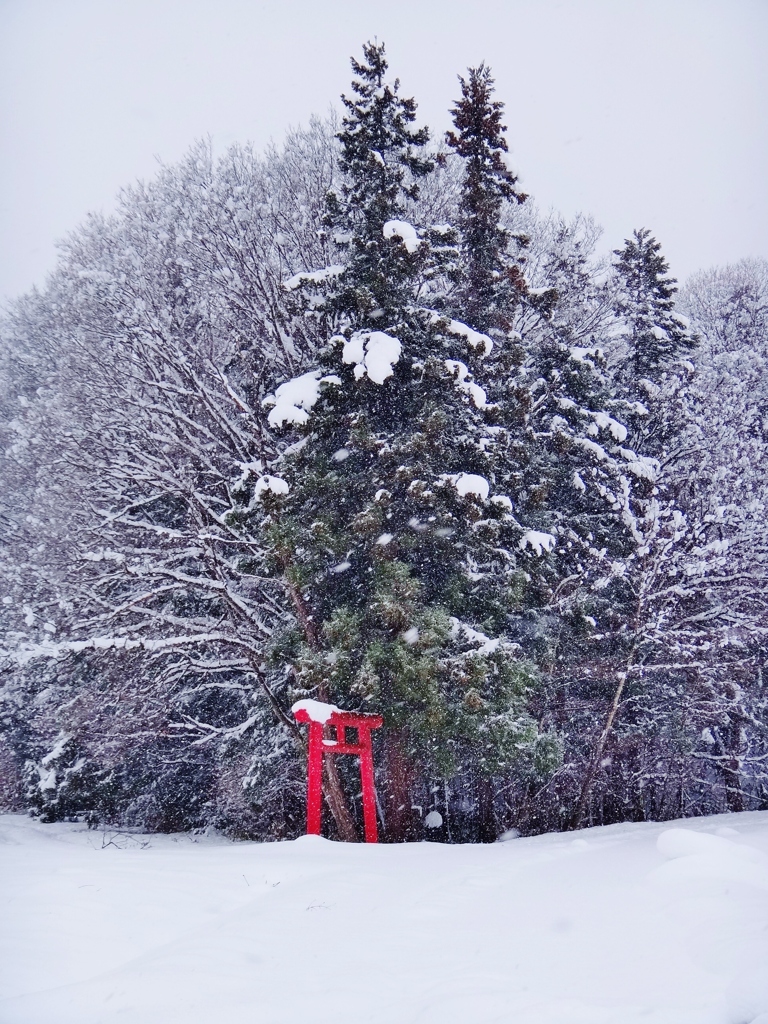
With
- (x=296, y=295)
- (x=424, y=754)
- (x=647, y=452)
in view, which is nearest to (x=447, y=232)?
(x=296, y=295)

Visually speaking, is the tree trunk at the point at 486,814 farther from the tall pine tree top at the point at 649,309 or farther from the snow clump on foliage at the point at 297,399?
the tall pine tree top at the point at 649,309

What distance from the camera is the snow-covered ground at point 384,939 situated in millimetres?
3074

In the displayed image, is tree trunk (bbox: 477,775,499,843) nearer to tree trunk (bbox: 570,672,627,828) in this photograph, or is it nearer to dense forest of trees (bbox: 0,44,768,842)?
dense forest of trees (bbox: 0,44,768,842)

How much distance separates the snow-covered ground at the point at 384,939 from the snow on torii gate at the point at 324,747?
7.65 feet

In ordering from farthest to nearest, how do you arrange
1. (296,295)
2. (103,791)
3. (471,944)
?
(103,791) < (296,295) < (471,944)

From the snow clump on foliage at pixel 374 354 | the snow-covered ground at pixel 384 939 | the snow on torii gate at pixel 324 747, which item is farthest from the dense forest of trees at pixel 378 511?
the snow-covered ground at pixel 384 939

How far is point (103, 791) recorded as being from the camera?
44.1 ft

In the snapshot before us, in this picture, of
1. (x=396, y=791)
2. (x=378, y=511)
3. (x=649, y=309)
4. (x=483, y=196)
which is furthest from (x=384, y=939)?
(x=649, y=309)

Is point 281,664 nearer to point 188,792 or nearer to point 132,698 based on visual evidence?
point 132,698

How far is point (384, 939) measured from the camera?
4125mm

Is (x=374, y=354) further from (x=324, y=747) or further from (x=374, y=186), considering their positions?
(x=324, y=747)

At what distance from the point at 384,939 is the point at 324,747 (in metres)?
4.79

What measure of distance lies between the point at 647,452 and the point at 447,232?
6.21 m

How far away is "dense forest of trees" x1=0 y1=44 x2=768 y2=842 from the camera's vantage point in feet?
31.7
